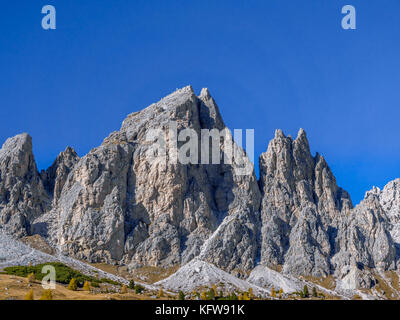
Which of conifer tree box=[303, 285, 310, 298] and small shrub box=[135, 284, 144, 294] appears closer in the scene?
small shrub box=[135, 284, 144, 294]

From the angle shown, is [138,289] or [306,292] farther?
[306,292]

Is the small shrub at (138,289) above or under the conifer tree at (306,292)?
above

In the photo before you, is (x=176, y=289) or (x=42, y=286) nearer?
(x=42, y=286)

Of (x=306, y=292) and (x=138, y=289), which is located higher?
(x=138, y=289)

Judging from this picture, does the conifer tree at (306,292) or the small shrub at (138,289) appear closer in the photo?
the small shrub at (138,289)

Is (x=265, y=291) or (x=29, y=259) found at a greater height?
(x=29, y=259)

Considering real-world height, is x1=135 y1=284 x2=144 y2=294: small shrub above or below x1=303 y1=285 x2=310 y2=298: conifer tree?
above
